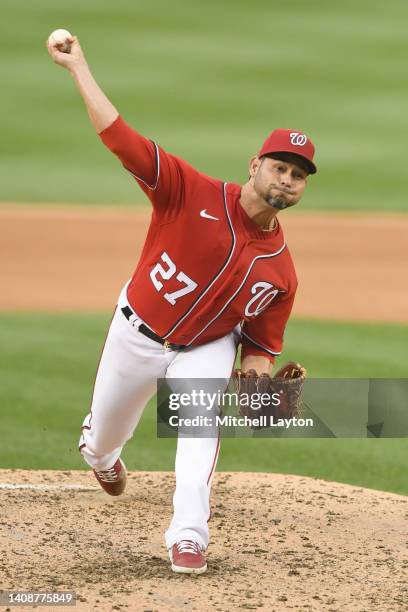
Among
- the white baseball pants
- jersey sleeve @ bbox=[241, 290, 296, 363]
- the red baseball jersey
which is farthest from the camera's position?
jersey sleeve @ bbox=[241, 290, 296, 363]

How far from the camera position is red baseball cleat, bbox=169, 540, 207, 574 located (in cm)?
465

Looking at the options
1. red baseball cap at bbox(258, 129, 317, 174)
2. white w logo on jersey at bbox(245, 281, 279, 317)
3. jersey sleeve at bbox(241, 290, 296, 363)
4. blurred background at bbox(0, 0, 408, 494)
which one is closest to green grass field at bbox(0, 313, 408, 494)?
blurred background at bbox(0, 0, 408, 494)

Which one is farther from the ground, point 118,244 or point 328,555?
point 118,244

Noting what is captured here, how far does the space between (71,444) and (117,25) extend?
1295 cm

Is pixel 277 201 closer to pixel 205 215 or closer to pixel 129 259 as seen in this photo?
pixel 205 215

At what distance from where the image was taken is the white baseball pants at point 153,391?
4.70m

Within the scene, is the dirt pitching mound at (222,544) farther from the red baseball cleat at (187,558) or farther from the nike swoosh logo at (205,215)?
the nike swoosh logo at (205,215)

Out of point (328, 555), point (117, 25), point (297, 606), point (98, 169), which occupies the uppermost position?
point (117, 25)

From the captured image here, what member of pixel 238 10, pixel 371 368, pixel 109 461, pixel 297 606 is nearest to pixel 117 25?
pixel 238 10

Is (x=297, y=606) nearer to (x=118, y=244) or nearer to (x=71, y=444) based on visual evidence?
(x=71, y=444)

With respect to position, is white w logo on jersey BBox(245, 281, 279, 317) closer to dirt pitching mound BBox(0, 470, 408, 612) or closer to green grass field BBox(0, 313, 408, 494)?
dirt pitching mound BBox(0, 470, 408, 612)

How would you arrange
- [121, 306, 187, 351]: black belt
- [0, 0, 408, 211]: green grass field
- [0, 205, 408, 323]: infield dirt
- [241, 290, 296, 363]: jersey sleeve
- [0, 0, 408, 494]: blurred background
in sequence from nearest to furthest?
1. [121, 306, 187, 351]: black belt
2. [241, 290, 296, 363]: jersey sleeve
3. [0, 0, 408, 494]: blurred background
4. [0, 205, 408, 323]: infield dirt
5. [0, 0, 408, 211]: green grass field

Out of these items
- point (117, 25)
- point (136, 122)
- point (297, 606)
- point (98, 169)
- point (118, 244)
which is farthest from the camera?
point (117, 25)

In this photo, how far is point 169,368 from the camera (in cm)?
498
